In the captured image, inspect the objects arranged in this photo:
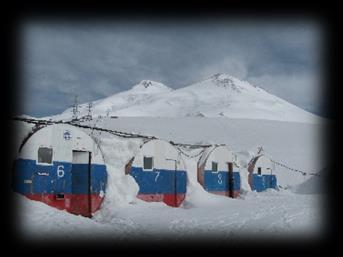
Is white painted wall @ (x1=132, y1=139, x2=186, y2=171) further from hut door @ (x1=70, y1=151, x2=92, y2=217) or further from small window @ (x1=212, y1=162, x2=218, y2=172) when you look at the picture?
small window @ (x1=212, y1=162, x2=218, y2=172)

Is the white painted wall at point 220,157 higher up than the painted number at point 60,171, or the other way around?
the white painted wall at point 220,157

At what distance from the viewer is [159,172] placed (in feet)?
57.4

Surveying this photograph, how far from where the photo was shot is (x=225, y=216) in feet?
46.4

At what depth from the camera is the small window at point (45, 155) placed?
1249 centimetres

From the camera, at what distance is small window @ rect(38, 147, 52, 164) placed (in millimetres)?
12492

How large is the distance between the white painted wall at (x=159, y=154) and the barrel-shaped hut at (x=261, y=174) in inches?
380

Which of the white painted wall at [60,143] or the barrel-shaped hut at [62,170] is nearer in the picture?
the barrel-shaped hut at [62,170]

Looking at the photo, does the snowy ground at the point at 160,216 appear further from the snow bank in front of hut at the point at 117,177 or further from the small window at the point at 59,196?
the small window at the point at 59,196

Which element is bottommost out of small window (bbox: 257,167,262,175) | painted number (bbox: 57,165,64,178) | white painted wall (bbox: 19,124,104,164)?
small window (bbox: 257,167,262,175)

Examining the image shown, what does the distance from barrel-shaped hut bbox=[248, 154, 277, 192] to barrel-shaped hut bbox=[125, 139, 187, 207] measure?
918cm

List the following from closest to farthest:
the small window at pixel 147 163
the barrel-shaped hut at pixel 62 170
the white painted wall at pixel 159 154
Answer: the barrel-shaped hut at pixel 62 170
the white painted wall at pixel 159 154
the small window at pixel 147 163

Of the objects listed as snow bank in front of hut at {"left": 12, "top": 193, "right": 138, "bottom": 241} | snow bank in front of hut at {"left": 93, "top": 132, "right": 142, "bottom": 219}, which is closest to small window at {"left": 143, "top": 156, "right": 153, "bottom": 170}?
snow bank in front of hut at {"left": 93, "top": 132, "right": 142, "bottom": 219}

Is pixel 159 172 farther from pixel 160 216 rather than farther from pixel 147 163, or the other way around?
pixel 160 216

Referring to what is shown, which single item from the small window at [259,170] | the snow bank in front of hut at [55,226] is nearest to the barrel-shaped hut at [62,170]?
the snow bank in front of hut at [55,226]
